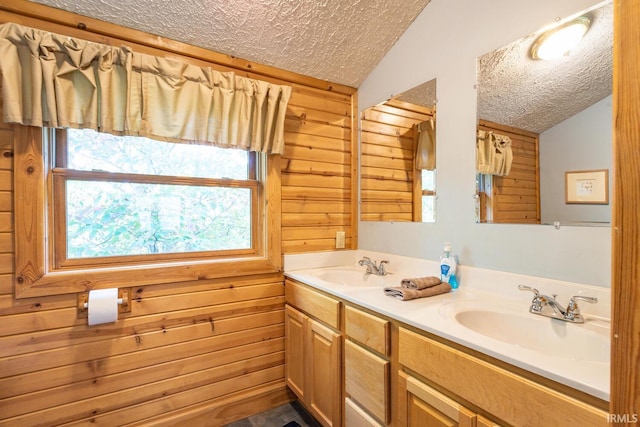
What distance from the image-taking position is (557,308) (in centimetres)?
103

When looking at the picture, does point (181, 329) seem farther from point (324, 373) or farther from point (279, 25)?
point (279, 25)

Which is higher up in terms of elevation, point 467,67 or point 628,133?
point 467,67

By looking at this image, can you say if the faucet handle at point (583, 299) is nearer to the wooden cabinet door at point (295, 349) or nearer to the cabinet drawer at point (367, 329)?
the cabinet drawer at point (367, 329)

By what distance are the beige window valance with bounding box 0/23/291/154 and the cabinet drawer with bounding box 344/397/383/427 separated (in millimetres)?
1385

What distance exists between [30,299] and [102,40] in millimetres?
1266

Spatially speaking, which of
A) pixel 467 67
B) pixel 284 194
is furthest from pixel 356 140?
pixel 467 67

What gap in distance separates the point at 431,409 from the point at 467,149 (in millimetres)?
1123

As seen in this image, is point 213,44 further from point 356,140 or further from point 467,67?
point 467,67

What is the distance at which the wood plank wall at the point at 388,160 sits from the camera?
180cm

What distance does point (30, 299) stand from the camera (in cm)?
135

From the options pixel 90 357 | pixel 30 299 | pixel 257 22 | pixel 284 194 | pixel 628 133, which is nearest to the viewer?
pixel 628 133

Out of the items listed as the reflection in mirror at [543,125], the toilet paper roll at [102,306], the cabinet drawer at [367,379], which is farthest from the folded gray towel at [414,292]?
the toilet paper roll at [102,306]

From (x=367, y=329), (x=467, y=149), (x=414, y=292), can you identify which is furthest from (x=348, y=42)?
(x=367, y=329)

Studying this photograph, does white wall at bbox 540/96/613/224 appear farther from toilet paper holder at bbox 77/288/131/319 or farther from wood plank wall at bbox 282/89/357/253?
Result: toilet paper holder at bbox 77/288/131/319
